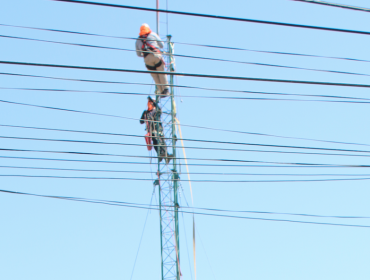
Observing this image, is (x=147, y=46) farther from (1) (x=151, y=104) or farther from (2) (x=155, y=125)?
(1) (x=151, y=104)

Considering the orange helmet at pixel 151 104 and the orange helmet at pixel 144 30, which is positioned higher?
the orange helmet at pixel 151 104

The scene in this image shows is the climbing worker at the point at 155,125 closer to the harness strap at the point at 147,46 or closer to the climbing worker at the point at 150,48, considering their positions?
the climbing worker at the point at 150,48

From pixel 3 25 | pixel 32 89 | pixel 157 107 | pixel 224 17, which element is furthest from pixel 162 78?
pixel 224 17

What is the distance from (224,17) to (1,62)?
Answer: 2.48m

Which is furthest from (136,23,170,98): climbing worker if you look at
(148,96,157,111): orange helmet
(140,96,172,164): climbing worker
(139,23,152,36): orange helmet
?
(148,96,157,111): orange helmet

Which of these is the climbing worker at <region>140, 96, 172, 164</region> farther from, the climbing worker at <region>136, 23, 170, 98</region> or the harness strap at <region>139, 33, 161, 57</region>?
the harness strap at <region>139, 33, 161, 57</region>

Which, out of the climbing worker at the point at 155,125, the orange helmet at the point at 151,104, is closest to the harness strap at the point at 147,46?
the climbing worker at the point at 155,125

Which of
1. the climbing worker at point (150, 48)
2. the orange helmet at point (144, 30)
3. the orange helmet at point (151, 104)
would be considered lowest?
the climbing worker at point (150, 48)

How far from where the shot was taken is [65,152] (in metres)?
9.34

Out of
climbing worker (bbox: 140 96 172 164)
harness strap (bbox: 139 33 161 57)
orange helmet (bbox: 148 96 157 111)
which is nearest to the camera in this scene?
harness strap (bbox: 139 33 161 57)

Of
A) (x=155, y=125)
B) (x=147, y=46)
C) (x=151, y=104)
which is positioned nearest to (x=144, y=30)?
(x=147, y=46)

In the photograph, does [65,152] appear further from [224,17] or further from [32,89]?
[224,17]

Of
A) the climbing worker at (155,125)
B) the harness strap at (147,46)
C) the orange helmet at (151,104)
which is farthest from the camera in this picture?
the orange helmet at (151,104)

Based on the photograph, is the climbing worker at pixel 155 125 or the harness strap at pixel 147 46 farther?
the climbing worker at pixel 155 125
